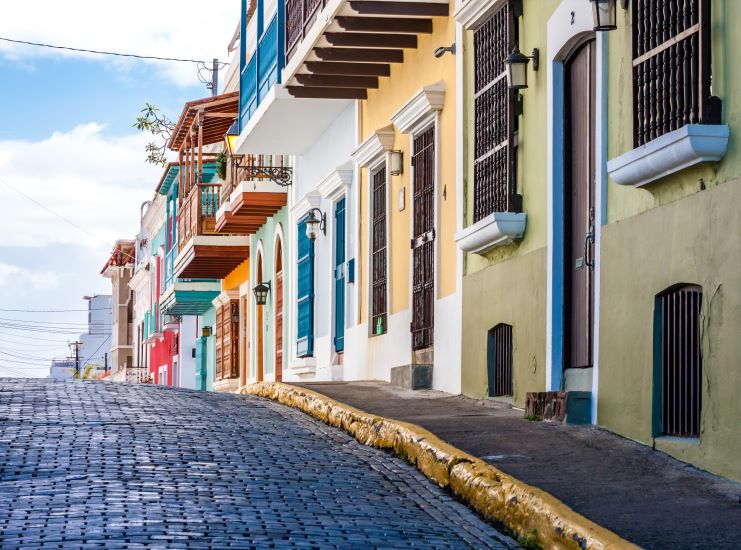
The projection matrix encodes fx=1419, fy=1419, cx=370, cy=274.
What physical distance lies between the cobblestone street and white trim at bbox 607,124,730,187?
226 cm

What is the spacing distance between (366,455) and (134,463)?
1.74m

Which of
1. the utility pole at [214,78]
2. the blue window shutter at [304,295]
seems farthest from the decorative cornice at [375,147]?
the utility pole at [214,78]

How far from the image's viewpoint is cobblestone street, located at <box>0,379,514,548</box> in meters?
6.66

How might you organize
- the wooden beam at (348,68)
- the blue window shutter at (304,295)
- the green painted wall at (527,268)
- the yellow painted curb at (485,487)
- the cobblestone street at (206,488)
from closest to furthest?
the yellow painted curb at (485,487) < the cobblestone street at (206,488) < the green painted wall at (527,268) < the wooden beam at (348,68) < the blue window shutter at (304,295)

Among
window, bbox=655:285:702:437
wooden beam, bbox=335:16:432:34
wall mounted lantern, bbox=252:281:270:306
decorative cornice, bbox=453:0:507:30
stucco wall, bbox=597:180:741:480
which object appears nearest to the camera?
stucco wall, bbox=597:180:741:480

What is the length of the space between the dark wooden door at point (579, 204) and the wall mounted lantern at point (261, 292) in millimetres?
14827

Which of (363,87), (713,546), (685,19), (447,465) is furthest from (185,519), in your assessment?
(363,87)

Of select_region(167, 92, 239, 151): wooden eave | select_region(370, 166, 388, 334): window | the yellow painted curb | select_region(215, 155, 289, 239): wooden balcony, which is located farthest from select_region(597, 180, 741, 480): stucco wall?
select_region(167, 92, 239, 151): wooden eave

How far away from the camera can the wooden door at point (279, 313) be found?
24.0m

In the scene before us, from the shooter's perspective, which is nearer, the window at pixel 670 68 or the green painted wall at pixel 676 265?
the green painted wall at pixel 676 265

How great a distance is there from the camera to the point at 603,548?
19.5 ft

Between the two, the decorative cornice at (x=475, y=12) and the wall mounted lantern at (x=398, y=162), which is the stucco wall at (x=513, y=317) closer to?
the decorative cornice at (x=475, y=12)

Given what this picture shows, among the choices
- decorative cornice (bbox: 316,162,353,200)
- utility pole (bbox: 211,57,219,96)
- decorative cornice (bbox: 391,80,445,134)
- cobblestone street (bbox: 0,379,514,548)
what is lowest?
cobblestone street (bbox: 0,379,514,548)

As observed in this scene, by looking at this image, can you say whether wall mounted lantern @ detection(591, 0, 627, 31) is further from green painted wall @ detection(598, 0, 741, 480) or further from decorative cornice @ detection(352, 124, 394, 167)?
decorative cornice @ detection(352, 124, 394, 167)
